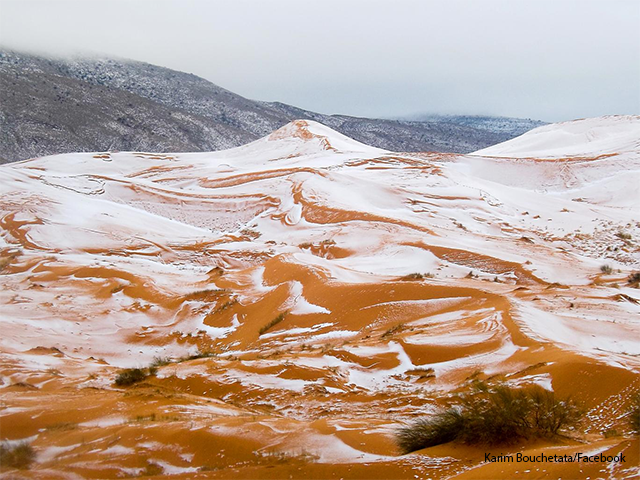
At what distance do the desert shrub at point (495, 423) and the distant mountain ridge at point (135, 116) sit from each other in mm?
77443

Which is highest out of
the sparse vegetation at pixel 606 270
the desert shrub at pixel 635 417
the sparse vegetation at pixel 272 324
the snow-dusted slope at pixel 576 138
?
the snow-dusted slope at pixel 576 138

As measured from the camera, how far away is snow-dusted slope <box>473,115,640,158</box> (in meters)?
38.5

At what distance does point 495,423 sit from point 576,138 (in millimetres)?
46788

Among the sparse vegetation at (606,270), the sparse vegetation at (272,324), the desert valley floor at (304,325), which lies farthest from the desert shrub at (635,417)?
the sparse vegetation at (606,270)

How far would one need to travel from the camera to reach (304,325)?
9.75 meters

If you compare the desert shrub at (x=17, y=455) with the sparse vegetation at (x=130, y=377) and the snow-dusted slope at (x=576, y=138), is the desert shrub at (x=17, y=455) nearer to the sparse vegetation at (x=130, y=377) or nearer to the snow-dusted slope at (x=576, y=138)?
the sparse vegetation at (x=130, y=377)

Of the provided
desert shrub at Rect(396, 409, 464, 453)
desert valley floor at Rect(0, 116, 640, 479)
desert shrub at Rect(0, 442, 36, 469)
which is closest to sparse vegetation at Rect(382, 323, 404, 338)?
desert valley floor at Rect(0, 116, 640, 479)

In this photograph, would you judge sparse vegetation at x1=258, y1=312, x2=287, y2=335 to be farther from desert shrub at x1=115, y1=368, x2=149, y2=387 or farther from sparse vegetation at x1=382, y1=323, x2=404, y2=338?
desert shrub at x1=115, y1=368, x2=149, y2=387

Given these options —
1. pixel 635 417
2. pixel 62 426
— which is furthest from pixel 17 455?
pixel 635 417

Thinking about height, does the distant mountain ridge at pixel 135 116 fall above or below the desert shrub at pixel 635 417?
above

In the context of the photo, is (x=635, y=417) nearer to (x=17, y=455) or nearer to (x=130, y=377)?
(x=17, y=455)

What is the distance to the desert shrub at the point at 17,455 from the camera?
4.44m

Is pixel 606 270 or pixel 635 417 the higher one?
pixel 606 270

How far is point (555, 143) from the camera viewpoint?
45.1m
